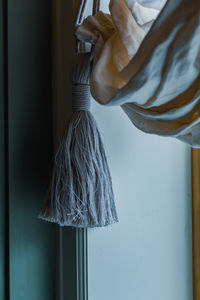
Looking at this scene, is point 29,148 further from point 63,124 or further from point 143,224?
point 143,224

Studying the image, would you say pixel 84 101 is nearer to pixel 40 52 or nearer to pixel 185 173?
pixel 40 52

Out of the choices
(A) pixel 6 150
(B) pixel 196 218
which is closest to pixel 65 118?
(A) pixel 6 150

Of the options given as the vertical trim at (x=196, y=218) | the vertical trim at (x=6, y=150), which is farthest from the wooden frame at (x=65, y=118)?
the vertical trim at (x=196, y=218)

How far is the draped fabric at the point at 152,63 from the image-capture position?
43 centimetres

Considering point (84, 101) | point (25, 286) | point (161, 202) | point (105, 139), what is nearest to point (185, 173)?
point (161, 202)

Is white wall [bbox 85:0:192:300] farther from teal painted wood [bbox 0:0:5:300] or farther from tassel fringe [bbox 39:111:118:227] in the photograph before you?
teal painted wood [bbox 0:0:5:300]

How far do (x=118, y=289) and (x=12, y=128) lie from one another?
1.40 ft

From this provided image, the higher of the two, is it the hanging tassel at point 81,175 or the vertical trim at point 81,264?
the hanging tassel at point 81,175

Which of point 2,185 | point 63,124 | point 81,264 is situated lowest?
point 81,264

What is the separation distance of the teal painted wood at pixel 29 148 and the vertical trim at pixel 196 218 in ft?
1.23

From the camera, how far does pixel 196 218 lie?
3.15 feet

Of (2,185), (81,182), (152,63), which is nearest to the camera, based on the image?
(152,63)

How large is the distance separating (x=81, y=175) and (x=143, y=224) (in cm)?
25

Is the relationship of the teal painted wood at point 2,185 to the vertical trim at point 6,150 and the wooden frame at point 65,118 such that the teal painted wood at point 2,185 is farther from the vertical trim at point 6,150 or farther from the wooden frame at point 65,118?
the wooden frame at point 65,118
